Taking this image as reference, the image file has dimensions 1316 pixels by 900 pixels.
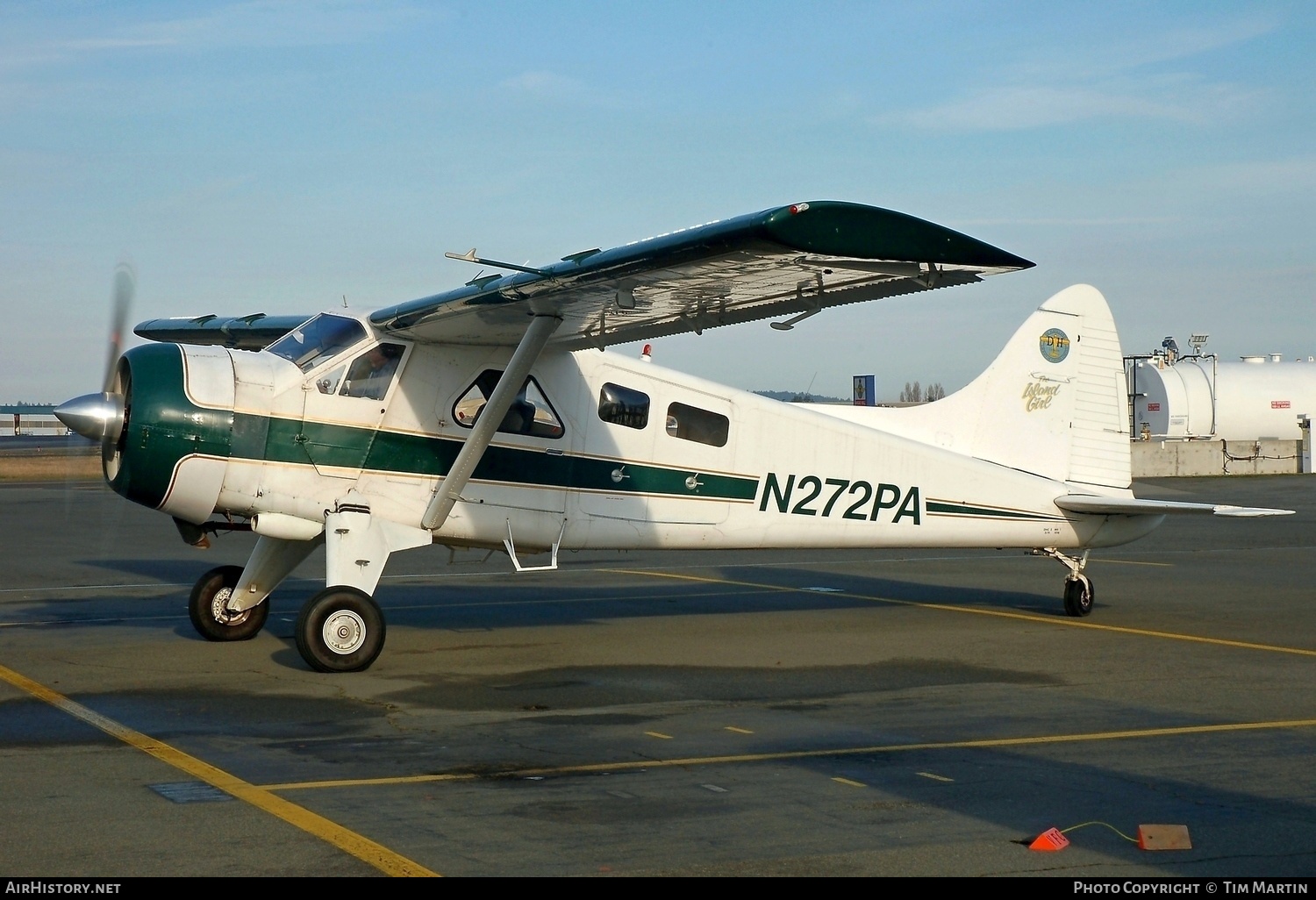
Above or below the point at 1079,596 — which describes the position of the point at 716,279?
above

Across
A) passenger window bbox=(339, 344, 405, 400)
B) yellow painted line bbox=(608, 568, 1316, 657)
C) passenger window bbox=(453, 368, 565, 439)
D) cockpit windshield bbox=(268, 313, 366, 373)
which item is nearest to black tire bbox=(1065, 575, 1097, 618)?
yellow painted line bbox=(608, 568, 1316, 657)

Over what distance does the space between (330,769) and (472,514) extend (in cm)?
458

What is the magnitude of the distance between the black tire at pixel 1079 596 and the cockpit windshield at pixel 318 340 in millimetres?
7810

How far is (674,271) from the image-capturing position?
29.7 ft

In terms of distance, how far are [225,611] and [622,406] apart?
4.03 m

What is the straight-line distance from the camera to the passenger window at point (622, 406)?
11953 millimetres

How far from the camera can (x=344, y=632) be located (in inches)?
399

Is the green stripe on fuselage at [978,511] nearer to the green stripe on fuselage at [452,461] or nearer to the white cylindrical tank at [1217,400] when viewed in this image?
the green stripe on fuselage at [452,461]

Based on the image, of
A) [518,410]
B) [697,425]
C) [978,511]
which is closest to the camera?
[518,410]

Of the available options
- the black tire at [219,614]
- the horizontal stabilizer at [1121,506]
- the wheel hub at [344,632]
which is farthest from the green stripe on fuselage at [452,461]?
the horizontal stabilizer at [1121,506]

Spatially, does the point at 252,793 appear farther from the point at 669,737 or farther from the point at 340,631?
the point at 340,631

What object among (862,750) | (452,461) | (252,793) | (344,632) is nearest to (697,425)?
(452,461)

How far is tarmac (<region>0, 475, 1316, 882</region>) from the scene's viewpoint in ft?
17.8

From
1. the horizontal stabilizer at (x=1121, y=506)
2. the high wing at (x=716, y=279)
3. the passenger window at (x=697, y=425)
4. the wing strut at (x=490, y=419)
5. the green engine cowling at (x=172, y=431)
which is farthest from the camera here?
the horizontal stabilizer at (x=1121, y=506)
